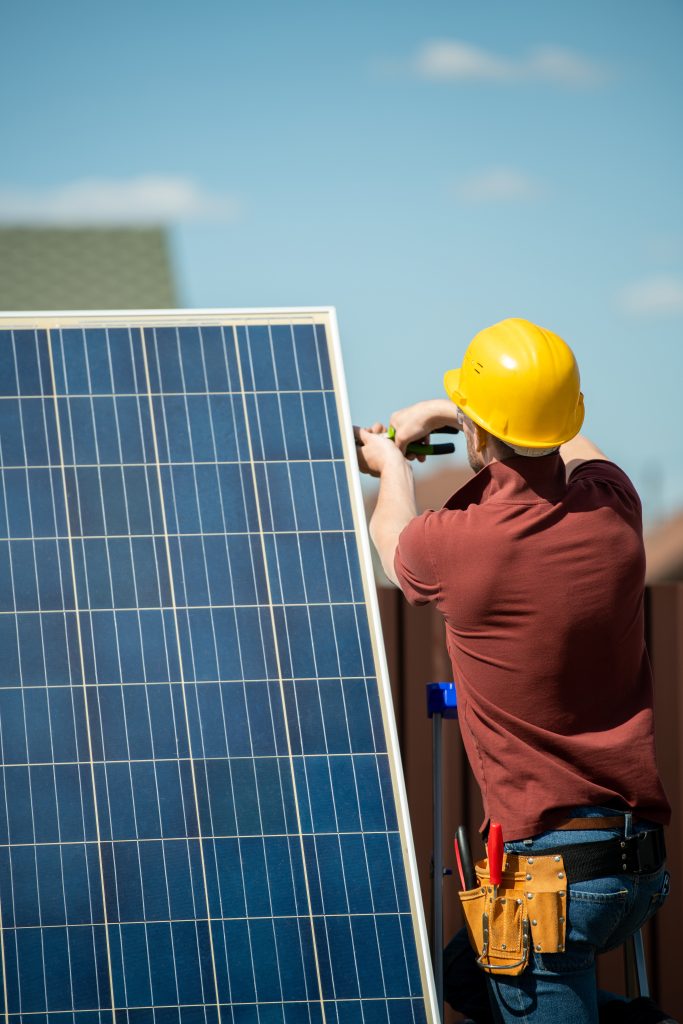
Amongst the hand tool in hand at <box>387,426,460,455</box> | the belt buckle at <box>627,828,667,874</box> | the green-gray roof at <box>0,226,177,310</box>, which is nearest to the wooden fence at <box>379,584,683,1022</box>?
the hand tool in hand at <box>387,426,460,455</box>

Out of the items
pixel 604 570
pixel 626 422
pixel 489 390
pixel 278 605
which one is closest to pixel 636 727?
pixel 604 570

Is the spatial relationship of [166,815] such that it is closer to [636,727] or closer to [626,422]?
[636,727]

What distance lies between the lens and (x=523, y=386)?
340 centimetres

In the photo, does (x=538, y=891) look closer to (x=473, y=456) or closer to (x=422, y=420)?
(x=473, y=456)

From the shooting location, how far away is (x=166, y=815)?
4.02 metres

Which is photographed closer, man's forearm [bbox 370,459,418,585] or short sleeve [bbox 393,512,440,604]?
short sleeve [bbox 393,512,440,604]

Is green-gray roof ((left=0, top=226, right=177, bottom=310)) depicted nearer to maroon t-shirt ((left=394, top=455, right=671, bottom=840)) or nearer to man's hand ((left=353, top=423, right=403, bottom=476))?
man's hand ((left=353, top=423, right=403, bottom=476))

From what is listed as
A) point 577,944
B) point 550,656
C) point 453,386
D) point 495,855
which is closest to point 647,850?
point 577,944

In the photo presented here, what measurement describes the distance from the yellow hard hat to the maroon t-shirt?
104 millimetres

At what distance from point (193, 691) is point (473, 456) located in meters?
1.34

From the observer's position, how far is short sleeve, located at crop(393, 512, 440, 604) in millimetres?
3404

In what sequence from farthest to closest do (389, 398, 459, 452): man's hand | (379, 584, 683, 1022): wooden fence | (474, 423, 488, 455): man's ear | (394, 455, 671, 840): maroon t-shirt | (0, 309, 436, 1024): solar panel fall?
(379, 584, 683, 1022): wooden fence → (389, 398, 459, 452): man's hand → (0, 309, 436, 1024): solar panel → (474, 423, 488, 455): man's ear → (394, 455, 671, 840): maroon t-shirt

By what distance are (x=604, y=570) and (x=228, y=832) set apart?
165cm

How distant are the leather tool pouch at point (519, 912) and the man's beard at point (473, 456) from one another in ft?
3.86
